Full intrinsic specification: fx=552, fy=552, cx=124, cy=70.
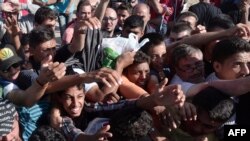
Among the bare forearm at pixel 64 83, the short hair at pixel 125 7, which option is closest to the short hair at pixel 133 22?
the short hair at pixel 125 7

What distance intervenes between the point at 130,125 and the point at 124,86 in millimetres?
766

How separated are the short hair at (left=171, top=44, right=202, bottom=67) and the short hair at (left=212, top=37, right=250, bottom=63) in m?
0.21

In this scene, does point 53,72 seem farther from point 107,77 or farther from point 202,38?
point 202,38

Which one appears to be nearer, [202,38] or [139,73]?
[139,73]

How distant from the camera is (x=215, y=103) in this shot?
2.70 m

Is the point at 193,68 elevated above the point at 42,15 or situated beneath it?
elevated above

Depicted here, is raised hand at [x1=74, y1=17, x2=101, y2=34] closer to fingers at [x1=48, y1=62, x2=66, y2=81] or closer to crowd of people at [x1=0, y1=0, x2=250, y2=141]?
crowd of people at [x1=0, y1=0, x2=250, y2=141]

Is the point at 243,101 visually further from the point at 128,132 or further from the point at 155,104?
the point at 128,132

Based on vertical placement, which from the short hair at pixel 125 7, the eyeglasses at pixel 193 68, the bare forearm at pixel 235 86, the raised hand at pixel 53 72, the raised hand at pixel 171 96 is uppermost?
the raised hand at pixel 53 72

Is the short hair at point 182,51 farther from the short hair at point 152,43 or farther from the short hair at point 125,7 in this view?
the short hair at point 125,7

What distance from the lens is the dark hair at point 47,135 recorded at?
2.66 m

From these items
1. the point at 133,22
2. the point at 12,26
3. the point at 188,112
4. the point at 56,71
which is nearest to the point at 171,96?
A: the point at 188,112

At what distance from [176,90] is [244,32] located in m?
0.98

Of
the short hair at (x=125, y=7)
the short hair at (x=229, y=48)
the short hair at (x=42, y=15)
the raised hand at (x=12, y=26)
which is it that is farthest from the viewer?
the short hair at (x=125, y=7)
